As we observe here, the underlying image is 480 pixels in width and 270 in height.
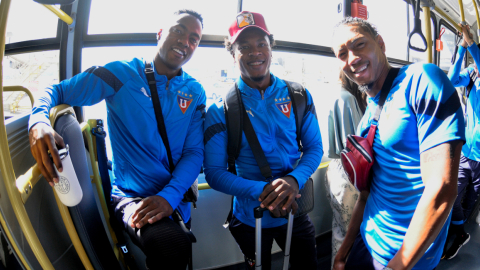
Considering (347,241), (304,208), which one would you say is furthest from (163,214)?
(347,241)

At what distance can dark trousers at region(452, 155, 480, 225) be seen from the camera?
234 cm

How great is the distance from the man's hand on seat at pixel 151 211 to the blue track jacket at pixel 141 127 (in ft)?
0.23

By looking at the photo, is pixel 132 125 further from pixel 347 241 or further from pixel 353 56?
pixel 347 241

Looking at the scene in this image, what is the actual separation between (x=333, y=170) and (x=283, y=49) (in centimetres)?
126

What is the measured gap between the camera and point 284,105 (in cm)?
151

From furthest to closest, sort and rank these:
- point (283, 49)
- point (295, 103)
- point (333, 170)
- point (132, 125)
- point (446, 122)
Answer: point (283, 49) → point (333, 170) → point (295, 103) → point (132, 125) → point (446, 122)

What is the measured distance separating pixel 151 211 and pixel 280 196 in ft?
2.06

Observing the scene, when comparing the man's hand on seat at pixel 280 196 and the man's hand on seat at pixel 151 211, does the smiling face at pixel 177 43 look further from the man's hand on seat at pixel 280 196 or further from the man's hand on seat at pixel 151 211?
the man's hand on seat at pixel 280 196

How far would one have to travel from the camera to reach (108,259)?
4.10 feet

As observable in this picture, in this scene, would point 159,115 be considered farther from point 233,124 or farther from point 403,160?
point 403,160

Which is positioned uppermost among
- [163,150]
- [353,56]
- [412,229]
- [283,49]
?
[283,49]

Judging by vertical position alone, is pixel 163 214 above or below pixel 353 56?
below

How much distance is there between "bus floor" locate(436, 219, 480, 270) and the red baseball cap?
2.48 m

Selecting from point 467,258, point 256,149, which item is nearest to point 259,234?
point 256,149
